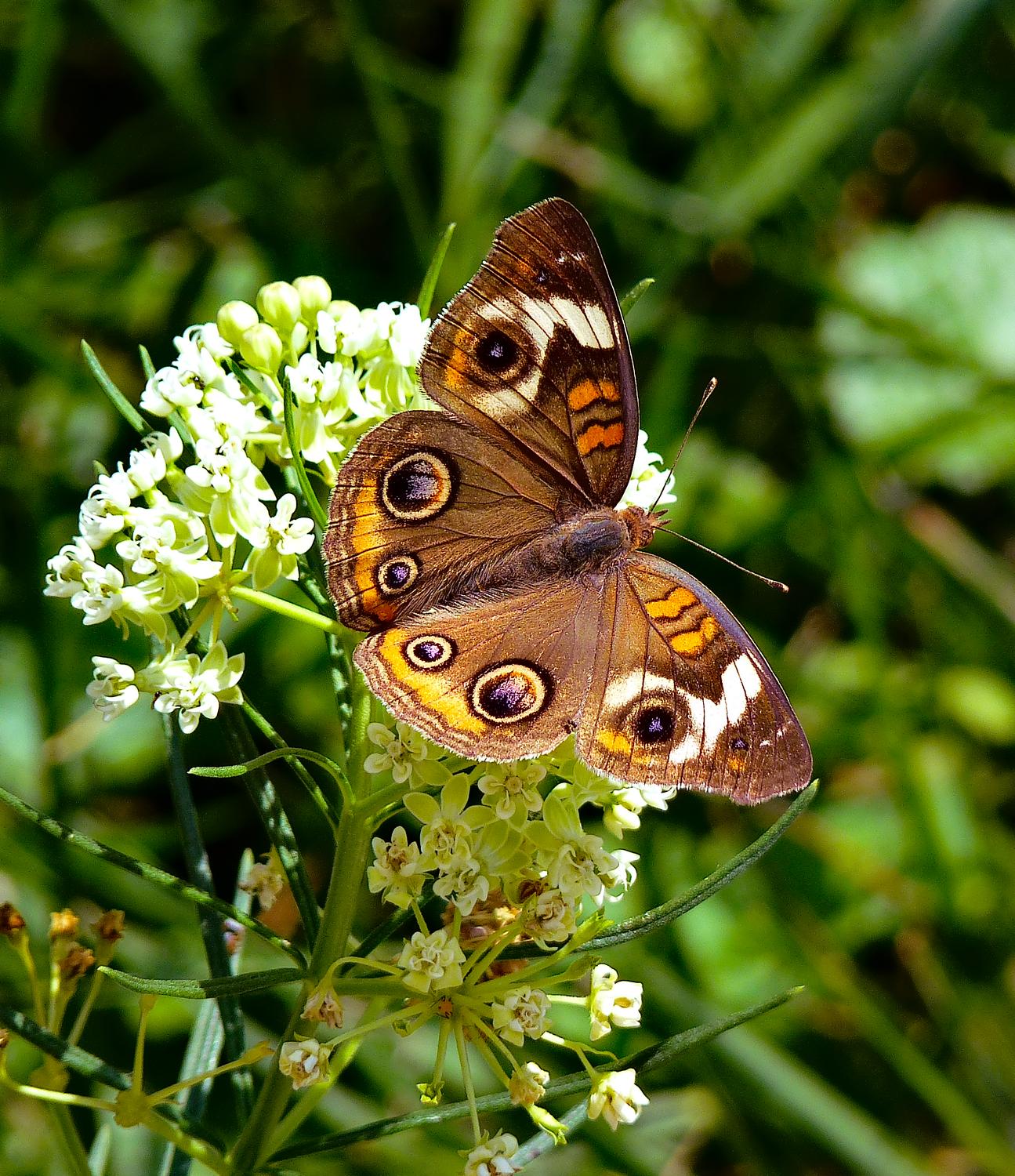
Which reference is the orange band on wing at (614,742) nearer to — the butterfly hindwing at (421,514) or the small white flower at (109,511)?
the butterfly hindwing at (421,514)

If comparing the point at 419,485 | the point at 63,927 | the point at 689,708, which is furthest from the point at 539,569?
the point at 63,927

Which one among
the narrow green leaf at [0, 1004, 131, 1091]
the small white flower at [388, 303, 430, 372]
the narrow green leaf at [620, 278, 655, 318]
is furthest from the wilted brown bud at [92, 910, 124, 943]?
the narrow green leaf at [620, 278, 655, 318]

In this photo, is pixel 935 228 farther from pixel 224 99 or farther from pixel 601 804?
pixel 601 804

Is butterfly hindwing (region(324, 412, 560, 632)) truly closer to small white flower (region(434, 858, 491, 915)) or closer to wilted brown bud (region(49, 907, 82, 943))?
small white flower (region(434, 858, 491, 915))

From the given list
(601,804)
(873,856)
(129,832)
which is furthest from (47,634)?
(873,856)

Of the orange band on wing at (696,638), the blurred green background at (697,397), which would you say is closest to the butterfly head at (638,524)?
the orange band on wing at (696,638)
